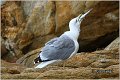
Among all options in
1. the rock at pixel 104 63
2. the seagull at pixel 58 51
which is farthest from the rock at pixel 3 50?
the rock at pixel 104 63

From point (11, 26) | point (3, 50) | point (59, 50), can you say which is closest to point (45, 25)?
point (11, 26)

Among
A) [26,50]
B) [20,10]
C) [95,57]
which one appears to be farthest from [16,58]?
[95,57]

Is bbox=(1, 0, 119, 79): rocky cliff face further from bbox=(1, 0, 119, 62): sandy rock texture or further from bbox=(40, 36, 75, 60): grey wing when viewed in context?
bbox=(40, 36, 75, 60): grey wing

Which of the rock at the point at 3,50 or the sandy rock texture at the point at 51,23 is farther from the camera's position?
the rock at the point at 3,50

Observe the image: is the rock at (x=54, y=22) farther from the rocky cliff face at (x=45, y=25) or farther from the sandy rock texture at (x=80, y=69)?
the sandy rock texture at (x=80, y=69)

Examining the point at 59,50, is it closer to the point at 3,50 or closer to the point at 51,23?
the point at 51,23

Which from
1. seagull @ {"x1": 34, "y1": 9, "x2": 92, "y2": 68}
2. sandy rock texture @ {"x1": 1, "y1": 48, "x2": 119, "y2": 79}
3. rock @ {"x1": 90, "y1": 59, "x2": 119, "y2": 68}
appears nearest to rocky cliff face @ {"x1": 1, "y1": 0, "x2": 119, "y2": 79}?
seagull @ {"x1": 34, "y1": 9, "x2": 92, "y2": 68}

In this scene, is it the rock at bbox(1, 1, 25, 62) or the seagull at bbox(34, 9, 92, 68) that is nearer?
the seagull at bbox(34, 9, 92, 68)

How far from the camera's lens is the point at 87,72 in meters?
6.21

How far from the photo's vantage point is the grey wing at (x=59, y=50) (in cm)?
726

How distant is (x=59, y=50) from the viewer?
24.0 ft

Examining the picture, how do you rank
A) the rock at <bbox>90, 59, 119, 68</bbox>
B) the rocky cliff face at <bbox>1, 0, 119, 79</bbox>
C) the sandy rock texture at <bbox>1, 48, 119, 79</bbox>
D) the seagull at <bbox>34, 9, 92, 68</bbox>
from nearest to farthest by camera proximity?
the sandy rock texture at <bbox>1, 48, 119, 79</bbox>
the rock at <bbox>90, 59, 119, 68</bbox>
the seagull at <bbox>34, 9, 92, 68</bbox>
the rocky cliff face at <bbox>1, 0, 119, 79</bbox>

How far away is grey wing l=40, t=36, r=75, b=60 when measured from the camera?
7.26m

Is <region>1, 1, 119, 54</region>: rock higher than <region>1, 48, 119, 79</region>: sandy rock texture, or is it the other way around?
<region>1, 1, 119, 54</region>: rock
